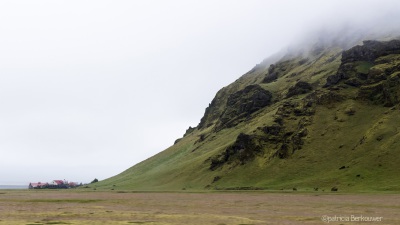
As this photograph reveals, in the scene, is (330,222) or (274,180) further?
(274,180)

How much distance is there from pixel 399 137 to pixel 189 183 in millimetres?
93590

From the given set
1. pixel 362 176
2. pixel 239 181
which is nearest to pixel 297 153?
pixel 239 181

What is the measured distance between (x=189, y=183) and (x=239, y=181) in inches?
1101

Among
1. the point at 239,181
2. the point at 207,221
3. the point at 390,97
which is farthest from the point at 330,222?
the point at 390,97

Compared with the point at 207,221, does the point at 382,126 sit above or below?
above

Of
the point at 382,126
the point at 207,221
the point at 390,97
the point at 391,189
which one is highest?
the point at 390,97

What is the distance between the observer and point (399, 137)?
157125 mm

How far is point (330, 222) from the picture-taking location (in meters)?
45.3

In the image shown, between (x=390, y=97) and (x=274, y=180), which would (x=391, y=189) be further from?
(x=390, y=97)

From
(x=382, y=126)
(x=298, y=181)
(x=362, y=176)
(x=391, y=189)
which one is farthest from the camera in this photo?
(x=382, y=126)

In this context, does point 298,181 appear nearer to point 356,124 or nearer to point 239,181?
point 239,181

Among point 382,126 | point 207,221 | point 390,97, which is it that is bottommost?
point 207,221

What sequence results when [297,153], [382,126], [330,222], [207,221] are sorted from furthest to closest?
[297,153] → [382,126] → [207,221] → [330,222]

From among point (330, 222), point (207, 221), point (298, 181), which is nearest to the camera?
point (330, 222)
